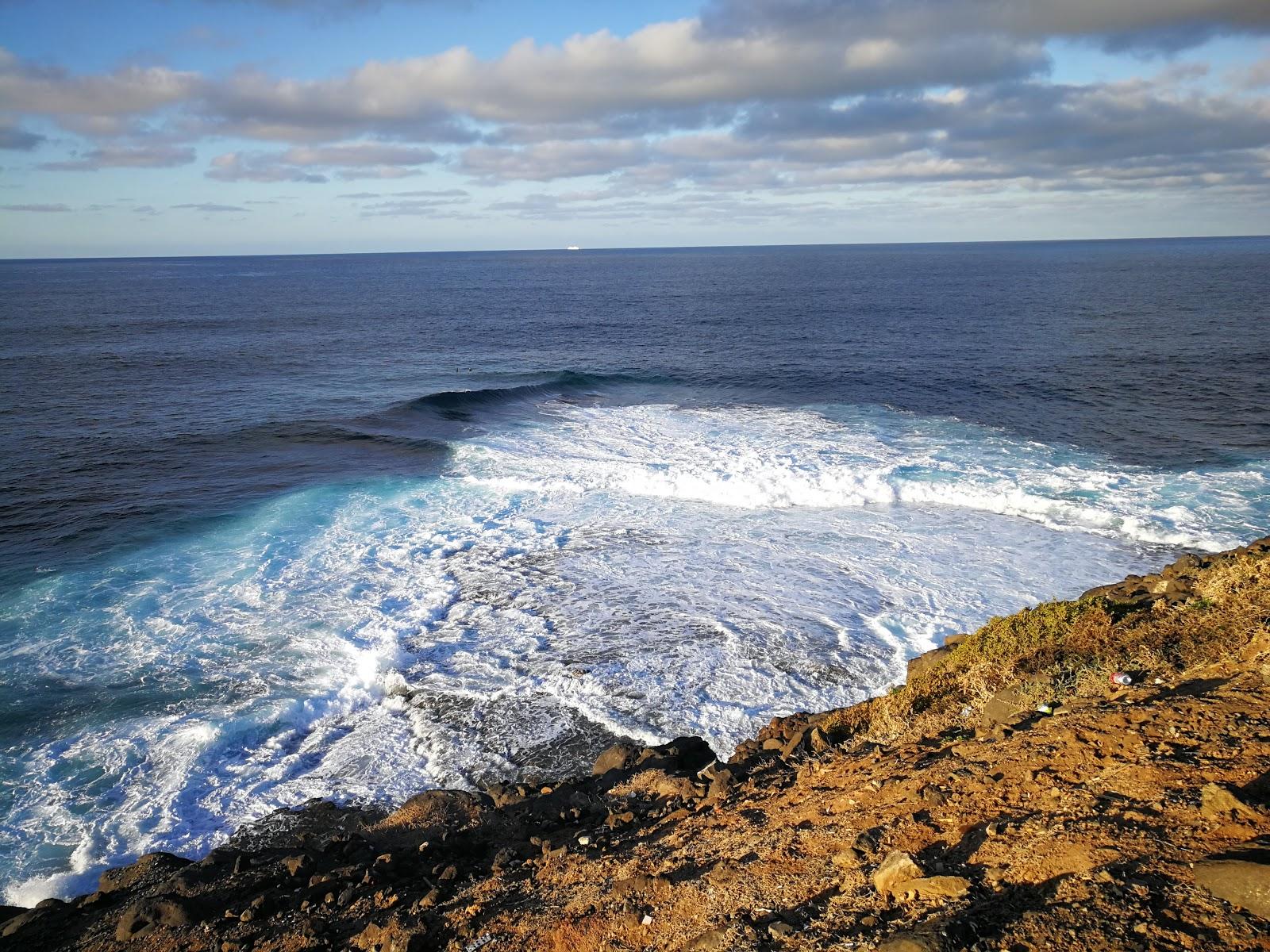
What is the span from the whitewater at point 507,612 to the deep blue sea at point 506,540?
3.4 inches

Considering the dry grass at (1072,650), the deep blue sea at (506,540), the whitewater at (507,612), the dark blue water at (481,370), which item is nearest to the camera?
the dry grass at (1072,650)

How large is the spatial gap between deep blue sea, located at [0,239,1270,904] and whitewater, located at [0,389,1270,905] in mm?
87

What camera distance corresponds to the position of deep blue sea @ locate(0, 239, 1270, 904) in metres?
12.4

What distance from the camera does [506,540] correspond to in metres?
20.9

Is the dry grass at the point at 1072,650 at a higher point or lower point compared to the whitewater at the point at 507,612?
higher

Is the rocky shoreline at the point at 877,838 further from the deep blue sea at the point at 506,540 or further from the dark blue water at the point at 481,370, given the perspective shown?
the dark blue water at the point at 481,370

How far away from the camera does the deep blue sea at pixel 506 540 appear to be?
12422 millimetres

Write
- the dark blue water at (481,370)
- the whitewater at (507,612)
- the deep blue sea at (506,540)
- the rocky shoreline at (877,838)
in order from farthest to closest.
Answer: the dark blue water at (481,370), the deep blue sea at (506,540), the whitewater at (507,612), the rocky shoreline at (877,838)

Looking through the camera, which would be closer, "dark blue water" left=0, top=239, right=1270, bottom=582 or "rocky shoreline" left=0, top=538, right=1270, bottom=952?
"rocky shoreline" left=0, top=538, right=1270, bottom=952

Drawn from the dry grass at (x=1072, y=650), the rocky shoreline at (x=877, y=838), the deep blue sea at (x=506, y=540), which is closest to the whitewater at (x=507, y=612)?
the deep blue sea at (x=506, y=540)

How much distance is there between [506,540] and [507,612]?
4.41 metres

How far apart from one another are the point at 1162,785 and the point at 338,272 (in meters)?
196

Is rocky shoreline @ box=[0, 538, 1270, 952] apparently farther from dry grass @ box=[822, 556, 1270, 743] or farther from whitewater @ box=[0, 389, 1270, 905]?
whitewater @ box=[0, 389, 1270, 905]

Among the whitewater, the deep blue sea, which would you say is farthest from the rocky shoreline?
the deep blue sea
